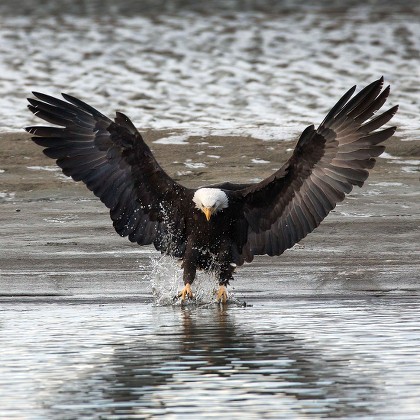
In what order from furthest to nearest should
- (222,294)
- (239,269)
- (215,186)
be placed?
(239,269) → (215,186) → (222,294)

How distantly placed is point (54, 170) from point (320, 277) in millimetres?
4895

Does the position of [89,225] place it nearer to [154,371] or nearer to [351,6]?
[154,371]

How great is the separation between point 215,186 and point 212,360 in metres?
3.05

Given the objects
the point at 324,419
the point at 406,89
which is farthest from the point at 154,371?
the point at 406,89

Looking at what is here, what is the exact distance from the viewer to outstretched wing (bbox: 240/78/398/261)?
10516mm

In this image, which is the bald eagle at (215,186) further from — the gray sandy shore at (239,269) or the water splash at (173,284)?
the gray sandy shore at (239,269)

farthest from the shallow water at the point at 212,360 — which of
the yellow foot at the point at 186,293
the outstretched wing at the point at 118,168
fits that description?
the outstretched wing at the point at 118,168

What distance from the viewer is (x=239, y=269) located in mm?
11602

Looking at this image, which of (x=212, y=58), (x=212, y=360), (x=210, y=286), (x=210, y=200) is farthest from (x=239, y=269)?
(x=212, y=58)

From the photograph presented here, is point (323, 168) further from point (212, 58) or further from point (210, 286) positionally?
point (212, 58)

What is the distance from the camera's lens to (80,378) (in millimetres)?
7289

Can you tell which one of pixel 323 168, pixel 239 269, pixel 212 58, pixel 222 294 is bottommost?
pixel 212 58

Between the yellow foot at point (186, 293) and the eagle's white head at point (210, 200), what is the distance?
56 centimetres

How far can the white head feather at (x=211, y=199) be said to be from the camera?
10234 millimetres
